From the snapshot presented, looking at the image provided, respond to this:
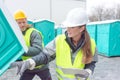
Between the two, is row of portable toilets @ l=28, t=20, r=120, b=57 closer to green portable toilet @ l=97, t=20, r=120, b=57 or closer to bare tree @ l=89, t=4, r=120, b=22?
green portable toilet @ l=97, t=20, r=120, b=57

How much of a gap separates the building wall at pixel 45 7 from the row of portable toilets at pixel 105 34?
12.4 metres

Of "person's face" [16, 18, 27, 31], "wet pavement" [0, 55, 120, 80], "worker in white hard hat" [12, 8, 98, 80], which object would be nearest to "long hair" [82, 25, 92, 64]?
→ "worker in white hard hat" [12, 8, 98, 80]

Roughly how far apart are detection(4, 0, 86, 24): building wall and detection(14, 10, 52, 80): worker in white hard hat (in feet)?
63.6

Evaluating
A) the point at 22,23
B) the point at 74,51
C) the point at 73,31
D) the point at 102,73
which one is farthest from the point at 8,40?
the point at 102,73

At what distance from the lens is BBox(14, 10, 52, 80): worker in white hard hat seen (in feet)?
9.89

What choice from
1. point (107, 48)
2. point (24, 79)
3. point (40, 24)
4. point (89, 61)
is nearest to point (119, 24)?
point (107, 48)

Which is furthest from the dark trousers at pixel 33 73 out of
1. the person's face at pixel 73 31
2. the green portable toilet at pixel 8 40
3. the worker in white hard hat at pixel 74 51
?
the green portable toilet at pixel 8 40

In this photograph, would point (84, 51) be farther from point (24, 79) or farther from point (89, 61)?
point (24, 79)

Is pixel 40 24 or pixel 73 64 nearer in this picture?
pixel 73 64

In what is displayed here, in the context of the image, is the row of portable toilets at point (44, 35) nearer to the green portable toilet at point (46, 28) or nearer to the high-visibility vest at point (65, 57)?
the green portable toilet at point (46, 28)

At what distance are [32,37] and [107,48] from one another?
7.98 m

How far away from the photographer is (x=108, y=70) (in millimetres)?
7973

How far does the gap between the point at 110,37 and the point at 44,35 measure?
2598mm

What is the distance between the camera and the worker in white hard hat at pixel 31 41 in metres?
3.02
